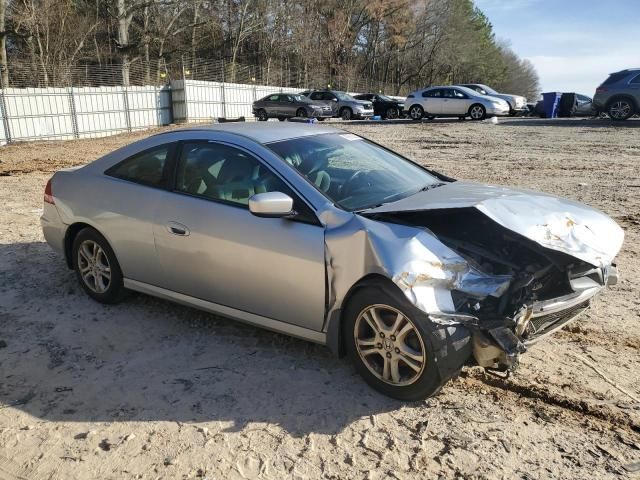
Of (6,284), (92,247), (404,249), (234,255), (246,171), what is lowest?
(6,284)

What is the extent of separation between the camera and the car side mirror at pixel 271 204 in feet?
10.6

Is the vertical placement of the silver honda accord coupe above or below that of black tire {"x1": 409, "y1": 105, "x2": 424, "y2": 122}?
above

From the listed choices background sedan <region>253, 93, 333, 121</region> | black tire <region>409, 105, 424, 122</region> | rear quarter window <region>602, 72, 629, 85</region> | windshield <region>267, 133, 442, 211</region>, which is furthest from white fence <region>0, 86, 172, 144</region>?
rear quarter window <region>602, 72, 629, 85</region>

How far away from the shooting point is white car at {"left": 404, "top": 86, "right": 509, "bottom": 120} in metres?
24.7

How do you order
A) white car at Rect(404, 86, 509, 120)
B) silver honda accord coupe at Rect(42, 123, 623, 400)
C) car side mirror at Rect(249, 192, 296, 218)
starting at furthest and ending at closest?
1. white car at Rect(404, 86, 509, 120)
2. car side mirror at Rect(249, 192, 296, 218)
3. silver honda accord coupe at Rect(42, 123, 623, 400)

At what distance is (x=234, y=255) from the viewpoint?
11.6 ft

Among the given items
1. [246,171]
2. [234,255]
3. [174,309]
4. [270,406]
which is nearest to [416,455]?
[270,406]

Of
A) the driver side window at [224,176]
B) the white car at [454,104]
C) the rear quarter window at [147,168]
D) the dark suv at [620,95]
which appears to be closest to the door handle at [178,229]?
the driver side window at [224,176]

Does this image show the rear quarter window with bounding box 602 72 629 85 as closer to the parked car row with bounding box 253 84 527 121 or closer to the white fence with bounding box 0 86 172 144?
the parked car row with bounding box 253 84 527 121

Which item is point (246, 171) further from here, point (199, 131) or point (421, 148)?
point (421, 148)

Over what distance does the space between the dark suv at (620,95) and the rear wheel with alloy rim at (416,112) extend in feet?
26.7

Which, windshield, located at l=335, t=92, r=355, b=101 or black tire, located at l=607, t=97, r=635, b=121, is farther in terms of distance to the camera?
windshield, located at l=335, t=92, r=355, b=101

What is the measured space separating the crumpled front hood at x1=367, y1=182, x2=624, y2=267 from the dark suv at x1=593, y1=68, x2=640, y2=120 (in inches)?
726

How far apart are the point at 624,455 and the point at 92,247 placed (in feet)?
13.2
